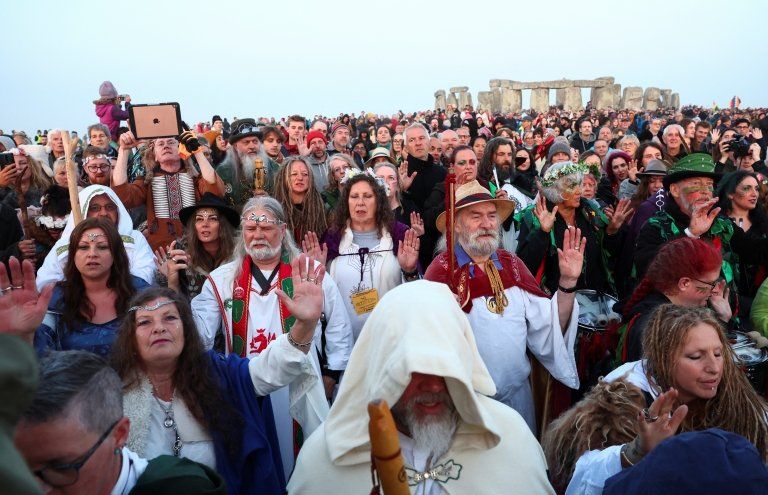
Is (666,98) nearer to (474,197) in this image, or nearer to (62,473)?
(474,197)

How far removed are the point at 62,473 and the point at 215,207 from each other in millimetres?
3276

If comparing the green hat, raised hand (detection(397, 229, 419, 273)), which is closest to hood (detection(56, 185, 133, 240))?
raised hand (detection(397, 229, 419, 273))

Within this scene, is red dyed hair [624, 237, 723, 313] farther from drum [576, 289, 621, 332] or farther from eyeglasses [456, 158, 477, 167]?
eyeglasses [456, 158, 477, 167]

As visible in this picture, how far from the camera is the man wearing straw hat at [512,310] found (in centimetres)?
388

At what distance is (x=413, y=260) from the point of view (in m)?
4.88

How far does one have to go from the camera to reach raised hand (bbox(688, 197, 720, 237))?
189 inches

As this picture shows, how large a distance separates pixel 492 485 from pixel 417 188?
5.28 m

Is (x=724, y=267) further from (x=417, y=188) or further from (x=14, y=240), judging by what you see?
(x=14, y=240)

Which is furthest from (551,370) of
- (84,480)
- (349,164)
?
(349,164)

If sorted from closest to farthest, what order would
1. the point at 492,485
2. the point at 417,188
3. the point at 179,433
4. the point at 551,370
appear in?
1. the point at 492,485
2. the point at 179,433
3. the point at 551,370
4. the point at 417,188

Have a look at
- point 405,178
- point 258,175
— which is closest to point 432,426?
point 258,175

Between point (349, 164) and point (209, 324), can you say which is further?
point (349, 164)

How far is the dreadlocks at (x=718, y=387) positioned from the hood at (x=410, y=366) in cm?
117

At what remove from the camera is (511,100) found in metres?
45.4
